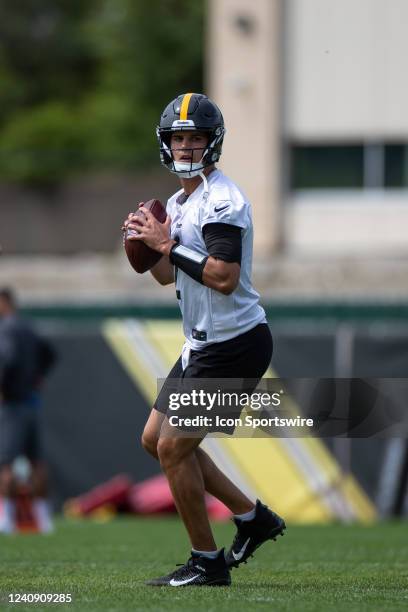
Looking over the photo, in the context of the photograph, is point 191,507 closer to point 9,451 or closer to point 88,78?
point 9,451

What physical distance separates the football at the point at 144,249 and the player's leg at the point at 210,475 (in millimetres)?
664

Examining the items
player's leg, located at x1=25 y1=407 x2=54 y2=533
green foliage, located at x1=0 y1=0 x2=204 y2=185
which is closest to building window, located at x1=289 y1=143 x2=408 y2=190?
green foliage, located at x1=0 y1=0 x2=204 y2=185

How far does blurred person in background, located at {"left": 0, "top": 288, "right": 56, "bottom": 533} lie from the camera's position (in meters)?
12.2

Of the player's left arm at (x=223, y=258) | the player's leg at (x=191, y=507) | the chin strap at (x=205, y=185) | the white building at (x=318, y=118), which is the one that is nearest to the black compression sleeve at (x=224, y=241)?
the player's left arm at (x=223, y=258)

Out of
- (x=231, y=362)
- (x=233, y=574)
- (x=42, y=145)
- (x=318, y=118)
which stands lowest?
(x=42, y=145)

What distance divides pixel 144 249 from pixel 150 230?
0.14 m

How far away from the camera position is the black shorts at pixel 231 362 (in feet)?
19.2

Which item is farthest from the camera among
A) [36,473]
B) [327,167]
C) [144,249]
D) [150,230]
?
[327,167]

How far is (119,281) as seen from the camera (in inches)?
892

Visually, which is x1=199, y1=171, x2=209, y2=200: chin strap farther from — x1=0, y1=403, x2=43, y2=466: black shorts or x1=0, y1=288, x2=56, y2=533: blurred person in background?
x1=0, y1=403, x2=43, y2=466: black shorts

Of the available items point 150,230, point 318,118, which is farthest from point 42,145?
point 150,230

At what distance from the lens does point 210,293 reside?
19.2ft

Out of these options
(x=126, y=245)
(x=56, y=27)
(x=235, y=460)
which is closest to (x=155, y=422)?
(x=126, y=245)

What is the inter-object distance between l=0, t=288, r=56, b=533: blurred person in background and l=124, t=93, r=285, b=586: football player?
6.32m
